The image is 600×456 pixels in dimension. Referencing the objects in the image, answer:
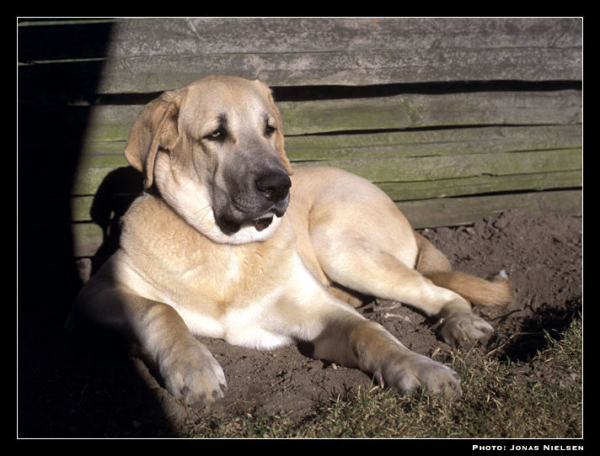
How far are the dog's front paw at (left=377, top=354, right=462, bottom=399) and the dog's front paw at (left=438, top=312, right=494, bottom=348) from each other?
0.66 meters

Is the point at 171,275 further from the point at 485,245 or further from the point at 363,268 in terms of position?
the point at 485,245

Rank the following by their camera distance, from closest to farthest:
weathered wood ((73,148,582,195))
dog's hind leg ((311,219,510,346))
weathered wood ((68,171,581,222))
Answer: dog's hind leg ((311,219,510,346)) → weathered wood ((73,148,582,195)) → weathered wood ((68,171,581,222))

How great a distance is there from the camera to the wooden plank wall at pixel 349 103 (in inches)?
181

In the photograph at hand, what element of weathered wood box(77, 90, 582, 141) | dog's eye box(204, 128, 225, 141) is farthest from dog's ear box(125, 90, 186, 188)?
weathered wood box(77, 90, 582, 141)

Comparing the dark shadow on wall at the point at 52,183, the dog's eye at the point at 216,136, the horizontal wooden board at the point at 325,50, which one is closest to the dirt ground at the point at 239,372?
the dark shadow on wall at the point at 52,183

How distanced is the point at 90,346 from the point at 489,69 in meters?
3.89

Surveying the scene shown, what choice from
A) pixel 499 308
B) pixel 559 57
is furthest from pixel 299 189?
pixel 559 57

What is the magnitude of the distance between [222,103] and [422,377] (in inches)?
71.2

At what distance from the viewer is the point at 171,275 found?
11.2ft

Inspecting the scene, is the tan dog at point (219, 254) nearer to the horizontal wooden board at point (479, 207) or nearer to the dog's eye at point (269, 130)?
Result: the dog's eye at point (269, 130)

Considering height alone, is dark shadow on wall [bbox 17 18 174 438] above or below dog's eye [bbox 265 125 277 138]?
below

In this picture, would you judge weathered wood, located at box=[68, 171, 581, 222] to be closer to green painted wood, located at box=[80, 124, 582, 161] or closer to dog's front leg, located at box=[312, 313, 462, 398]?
green painted wood, located at box=[80, 124, 582, 161]

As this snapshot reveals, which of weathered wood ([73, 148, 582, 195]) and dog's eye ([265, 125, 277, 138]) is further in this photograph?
weathered wood ([73, 148, 582, 195])

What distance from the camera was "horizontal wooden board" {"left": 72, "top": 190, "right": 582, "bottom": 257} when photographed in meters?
5.61
